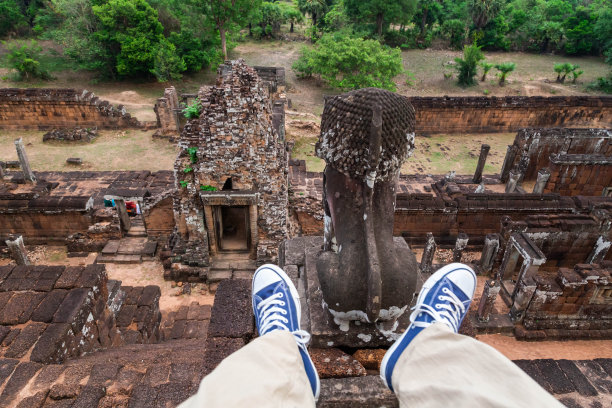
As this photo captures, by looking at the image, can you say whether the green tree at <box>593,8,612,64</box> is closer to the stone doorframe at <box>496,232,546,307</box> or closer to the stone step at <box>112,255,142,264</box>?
the stone doorframe at <box>496,232,546,307</box>

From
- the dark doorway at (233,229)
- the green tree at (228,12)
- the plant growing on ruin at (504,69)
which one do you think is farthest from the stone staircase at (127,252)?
the plant growing on ruin at (504,69)

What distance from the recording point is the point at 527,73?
96.8ft

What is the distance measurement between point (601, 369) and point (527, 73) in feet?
101

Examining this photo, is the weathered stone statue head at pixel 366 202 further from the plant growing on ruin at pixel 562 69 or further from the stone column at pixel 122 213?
the plant growing on ruin at pixel 562 69

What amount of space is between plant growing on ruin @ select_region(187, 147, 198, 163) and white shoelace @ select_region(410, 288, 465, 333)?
23.5 feet

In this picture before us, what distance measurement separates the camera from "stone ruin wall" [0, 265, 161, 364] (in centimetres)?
458

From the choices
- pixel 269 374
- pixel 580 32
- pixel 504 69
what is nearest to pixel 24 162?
pixel 269 374

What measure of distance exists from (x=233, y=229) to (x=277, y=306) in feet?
26.7

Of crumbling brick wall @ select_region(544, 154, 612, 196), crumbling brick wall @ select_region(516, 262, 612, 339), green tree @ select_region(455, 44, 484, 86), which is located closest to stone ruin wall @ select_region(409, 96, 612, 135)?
green tree @ select_region(455, 44, 484, 86)

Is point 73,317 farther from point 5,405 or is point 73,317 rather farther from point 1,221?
point 1,221

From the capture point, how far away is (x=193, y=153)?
→ 352 inches

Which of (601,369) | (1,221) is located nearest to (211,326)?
(601,369)

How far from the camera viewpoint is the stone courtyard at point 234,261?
4105 mm

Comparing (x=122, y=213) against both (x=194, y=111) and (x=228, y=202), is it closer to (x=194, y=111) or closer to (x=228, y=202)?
(x=228, y=202)
